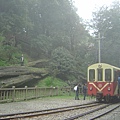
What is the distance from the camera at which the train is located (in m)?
19.0

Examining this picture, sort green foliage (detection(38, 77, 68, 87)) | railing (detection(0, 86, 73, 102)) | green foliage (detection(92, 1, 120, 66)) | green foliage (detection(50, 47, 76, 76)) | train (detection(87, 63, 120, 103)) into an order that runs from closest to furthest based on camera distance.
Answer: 1. railing (detection(0, 86, 73, 102))
2. train (detection(87, 63, 120, 103))
3. green foliage (detection(38, 77, 68, 87))
4. green foliage (detection(50, 47, 76, 76))
5. green foliage (detection(92, 1, 120, 66))

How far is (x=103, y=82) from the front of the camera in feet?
63.1

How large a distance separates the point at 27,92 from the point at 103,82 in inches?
240

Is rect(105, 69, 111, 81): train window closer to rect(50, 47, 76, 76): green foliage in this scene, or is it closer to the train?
the train

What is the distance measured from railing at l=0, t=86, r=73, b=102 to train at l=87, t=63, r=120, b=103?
4852 millimetres

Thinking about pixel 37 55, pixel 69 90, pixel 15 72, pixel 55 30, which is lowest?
pixel 69 90

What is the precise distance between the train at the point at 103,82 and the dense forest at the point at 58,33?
962 centimetres

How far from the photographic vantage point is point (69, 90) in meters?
27.6

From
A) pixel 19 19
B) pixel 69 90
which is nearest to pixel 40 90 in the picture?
pixel 69 90

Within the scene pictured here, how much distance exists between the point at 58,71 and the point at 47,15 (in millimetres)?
10387

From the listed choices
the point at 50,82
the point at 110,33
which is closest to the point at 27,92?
the point at 50,82

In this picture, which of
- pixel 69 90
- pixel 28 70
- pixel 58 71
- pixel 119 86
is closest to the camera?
pixel 119 86

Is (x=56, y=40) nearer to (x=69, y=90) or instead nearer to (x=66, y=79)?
(x=66, y=79)

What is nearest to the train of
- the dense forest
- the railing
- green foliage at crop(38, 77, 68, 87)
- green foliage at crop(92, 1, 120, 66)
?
the railing
